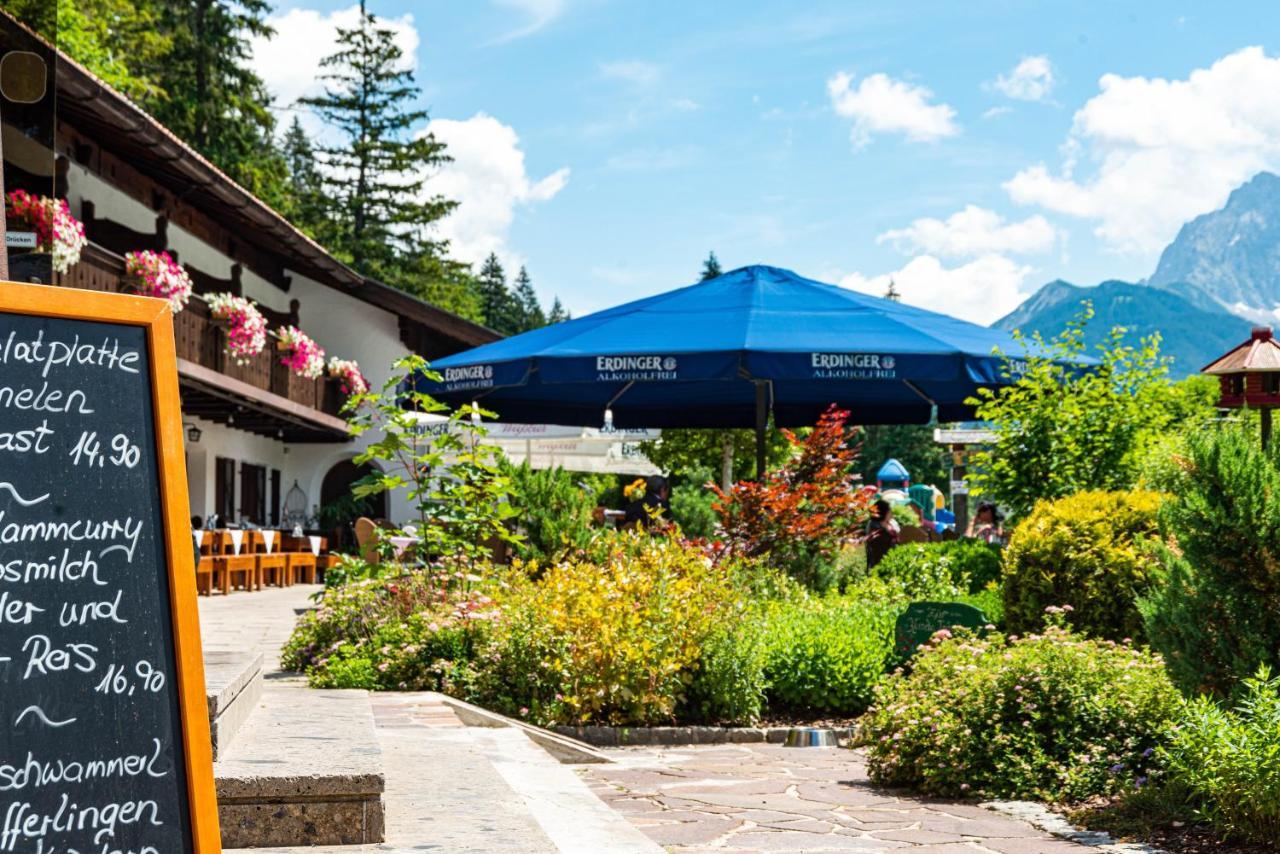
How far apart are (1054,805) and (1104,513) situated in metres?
2.89

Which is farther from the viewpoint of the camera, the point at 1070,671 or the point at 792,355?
the point at 792,355

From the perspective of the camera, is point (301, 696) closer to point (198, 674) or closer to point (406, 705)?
point (406, 705)

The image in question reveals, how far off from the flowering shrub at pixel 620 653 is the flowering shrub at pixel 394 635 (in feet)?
1.03

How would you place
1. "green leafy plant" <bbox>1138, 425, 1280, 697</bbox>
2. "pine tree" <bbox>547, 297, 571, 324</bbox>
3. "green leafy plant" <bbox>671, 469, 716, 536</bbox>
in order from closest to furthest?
"green leafy plant" <bbox>1138, 425, 1280, 697</bbox>
"green leafy plant" <bbox>671, 469, 716, 536</bbox>
"pine tree" <bbox>547, 297, 571, 324</bbox>

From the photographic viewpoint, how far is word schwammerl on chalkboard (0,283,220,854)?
108 inches

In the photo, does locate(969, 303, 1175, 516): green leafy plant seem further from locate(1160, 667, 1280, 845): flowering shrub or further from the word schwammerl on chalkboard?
the word schwammerl on chalkboard

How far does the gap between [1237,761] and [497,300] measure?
75.0 meters

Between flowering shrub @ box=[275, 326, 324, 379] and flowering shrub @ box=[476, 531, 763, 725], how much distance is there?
1545 centimetres

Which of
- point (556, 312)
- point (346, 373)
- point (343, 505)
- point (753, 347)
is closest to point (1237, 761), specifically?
point (753, 347)

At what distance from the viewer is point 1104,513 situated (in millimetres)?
8156

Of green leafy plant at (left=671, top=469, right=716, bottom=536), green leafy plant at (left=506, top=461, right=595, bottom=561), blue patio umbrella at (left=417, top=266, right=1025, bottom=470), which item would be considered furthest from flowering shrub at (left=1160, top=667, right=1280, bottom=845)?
green leafy plant at (left=671, top=469, right=716, bottom=536)

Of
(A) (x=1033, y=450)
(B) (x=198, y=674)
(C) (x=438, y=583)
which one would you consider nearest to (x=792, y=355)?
(A) (x=1033, y=450)

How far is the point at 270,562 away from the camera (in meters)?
20.5

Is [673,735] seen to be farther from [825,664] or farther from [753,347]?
[753,347]
